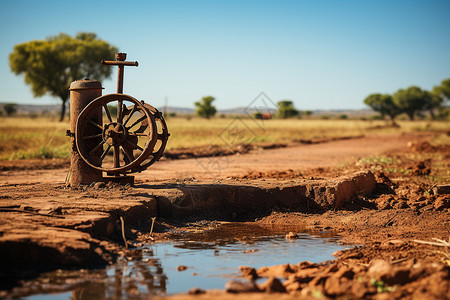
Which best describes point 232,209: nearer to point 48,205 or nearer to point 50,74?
point 48,205

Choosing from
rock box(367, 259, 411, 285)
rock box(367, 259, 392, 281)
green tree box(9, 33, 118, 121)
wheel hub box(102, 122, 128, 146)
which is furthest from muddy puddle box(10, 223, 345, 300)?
green tree box(9, 33, 118, 121)

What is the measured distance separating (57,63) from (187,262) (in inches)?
1775

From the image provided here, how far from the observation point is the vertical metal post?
7828 millimetres

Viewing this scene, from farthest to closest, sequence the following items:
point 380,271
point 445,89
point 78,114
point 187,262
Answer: point 445,89, point 78,114, point 187,262, point 380,271

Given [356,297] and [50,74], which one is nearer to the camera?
[356,297]

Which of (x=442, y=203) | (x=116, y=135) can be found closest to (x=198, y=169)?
(x=116, y=135)

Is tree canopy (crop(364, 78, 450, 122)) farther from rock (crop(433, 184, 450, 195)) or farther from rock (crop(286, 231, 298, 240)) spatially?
rock (crop(286, 231, 298, 240))

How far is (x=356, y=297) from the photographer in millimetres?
3820

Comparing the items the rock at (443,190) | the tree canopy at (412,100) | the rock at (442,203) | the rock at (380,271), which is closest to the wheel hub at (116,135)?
the rock at (380,271)

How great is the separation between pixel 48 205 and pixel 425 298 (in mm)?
4529

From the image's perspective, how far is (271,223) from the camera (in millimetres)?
7582

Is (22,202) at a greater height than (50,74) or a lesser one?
lesser

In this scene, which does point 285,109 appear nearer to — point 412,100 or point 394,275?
point 412,100

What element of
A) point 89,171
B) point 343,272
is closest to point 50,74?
point 89,171
